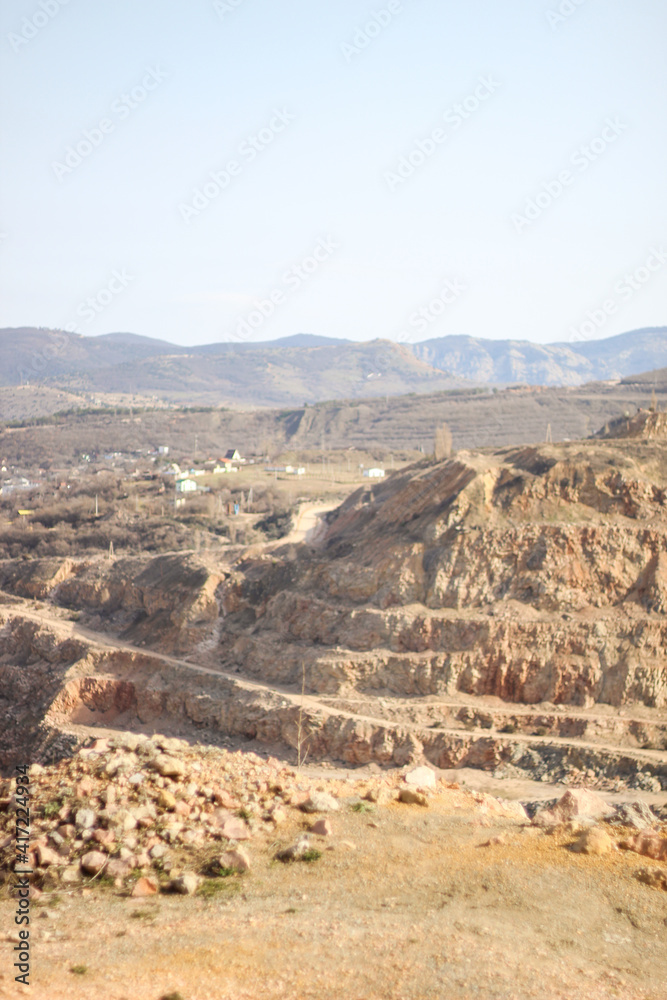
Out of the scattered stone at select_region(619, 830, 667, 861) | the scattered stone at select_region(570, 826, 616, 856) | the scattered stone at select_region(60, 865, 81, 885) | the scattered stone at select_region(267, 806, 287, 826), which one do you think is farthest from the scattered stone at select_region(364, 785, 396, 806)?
the scattered stone at select_region(60, 865, 81, 885)

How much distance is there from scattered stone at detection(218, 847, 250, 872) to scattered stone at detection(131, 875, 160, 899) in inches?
40.9

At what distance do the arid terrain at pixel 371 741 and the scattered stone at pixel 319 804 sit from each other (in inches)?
2.8

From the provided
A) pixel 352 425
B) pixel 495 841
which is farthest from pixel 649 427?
pixel 352 425

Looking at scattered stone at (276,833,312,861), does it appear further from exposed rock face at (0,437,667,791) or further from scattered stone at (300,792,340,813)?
exposed rock face at (0,437,667,791)

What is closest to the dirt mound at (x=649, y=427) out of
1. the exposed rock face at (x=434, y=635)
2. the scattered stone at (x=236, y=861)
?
the exposed rock face at (x=434, y=635)

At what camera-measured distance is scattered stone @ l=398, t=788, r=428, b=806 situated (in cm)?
1647

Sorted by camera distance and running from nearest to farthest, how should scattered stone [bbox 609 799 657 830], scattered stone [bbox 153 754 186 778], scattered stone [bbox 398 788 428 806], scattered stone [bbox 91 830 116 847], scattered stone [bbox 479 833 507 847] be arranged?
scattered stone [bbox 91 830 116 847] → scattered stone [bbox 479 833 507 847] → scattered stone [bbox 153 754 186 778] → scattered stone [bbox 609 799 657 830] → scattered stone [bbox 398 788 428 806]

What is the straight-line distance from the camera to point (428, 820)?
607 inches

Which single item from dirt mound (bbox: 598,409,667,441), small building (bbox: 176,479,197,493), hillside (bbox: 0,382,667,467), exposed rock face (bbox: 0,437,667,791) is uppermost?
hillside (bbox: 0,382,667,467)

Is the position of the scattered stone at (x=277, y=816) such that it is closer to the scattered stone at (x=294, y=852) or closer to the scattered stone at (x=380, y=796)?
the scattered stone at (x=294, y=852)

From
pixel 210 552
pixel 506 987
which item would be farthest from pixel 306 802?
pixel 210 552

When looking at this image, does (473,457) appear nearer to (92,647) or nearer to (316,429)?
(92,647)

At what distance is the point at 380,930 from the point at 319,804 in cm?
412

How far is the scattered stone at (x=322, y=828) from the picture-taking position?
14492 mm
